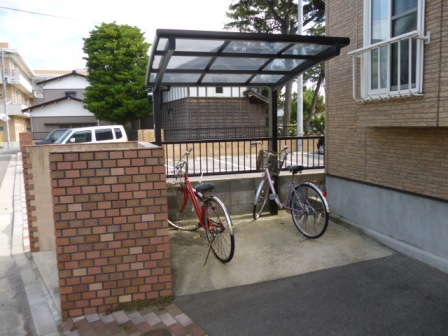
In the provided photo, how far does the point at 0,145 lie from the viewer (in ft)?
101

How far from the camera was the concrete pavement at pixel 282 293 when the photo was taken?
287 cm

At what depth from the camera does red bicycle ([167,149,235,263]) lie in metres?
4.11

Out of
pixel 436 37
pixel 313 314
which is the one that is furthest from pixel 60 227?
pixel 436 37

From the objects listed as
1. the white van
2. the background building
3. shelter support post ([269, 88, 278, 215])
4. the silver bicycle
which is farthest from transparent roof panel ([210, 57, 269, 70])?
the white van

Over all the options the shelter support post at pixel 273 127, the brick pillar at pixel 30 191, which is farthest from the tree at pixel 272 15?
the brick pillar at pixel 30 191

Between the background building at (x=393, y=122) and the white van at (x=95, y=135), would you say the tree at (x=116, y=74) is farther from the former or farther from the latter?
the background building at (x=393, y=122)

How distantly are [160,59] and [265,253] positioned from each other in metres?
2.68

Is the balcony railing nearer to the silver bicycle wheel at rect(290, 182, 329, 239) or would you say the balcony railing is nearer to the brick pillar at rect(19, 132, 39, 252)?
the silver bicycle wheel at rect(290, 182, 329, 239)

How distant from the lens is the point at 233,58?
474 cm

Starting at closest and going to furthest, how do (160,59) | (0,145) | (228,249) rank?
(228,249)
(160,59)
(0,145)

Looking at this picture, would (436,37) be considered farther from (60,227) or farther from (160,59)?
(60,227)

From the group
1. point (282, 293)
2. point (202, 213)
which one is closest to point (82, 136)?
point (202, 213)

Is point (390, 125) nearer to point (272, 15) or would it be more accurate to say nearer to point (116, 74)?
point (272, 15)

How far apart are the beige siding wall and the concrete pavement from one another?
3.11 feet
